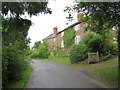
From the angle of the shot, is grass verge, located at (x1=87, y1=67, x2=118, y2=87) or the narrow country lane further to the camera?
grass verge, located at (x1=87, y1=67, x2=118, y2=87)

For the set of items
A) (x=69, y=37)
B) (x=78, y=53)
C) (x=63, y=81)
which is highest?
(x=69, y=37)

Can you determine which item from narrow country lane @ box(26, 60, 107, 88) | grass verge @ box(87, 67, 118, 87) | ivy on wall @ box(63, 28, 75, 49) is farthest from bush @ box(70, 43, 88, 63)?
ivy on wall @ box(63, 28, 75, 49)

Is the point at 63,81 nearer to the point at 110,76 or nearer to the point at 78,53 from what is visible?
the point at 110,76

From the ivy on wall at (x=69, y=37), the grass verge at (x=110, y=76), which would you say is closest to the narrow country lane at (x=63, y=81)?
the grass verge at (x=110, y=76)

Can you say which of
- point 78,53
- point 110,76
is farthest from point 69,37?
point 110,76

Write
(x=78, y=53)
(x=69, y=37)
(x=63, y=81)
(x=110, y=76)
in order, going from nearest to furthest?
(x=63, y=81), (x=110, y=76), (x=78, y=53), (x=69, y=37)

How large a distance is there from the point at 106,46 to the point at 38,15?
1180cm

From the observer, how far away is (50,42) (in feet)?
120

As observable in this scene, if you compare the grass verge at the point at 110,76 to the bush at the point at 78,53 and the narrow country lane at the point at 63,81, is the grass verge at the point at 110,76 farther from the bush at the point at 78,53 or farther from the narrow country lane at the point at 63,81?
the bush at the point at 78,53

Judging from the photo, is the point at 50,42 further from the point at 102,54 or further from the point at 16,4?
the point at 16,4

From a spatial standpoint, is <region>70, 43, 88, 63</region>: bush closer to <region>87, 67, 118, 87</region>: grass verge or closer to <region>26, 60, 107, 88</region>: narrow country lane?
<region>26, 60, 107, 88</region>: narrow country lane

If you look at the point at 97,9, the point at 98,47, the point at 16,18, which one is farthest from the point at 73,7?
the point at 98,47

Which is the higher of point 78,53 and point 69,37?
point 69,37

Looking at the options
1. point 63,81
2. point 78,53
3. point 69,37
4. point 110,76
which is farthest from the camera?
point 69,37
